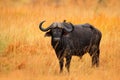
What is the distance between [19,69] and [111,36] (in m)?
3.96

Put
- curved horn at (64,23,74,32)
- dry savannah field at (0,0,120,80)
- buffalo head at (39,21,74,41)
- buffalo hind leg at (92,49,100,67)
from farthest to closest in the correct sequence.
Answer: buffalo hind leg at (92,49,100,67), curved horn at (64,23,74,32), dry savannah field at (0,0,120,80), buffalo head at (39,21,74,41)

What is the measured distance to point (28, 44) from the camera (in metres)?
14.3

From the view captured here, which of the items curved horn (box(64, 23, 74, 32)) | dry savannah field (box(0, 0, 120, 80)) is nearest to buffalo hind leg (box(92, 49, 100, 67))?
dry savannah field (box(0, 0, 120, 80))

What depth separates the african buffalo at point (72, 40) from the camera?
11.7 metres

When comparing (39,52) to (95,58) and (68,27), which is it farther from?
(68,27)

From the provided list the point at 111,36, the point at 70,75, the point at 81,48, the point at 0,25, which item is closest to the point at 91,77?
the point at 70,75

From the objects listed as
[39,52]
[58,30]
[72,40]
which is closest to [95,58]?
[72,40]

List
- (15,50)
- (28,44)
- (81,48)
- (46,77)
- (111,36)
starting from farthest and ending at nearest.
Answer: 1. (111,36)
2. (28,44)
3. (15,50)
4. (81,48)
5. (46,77)

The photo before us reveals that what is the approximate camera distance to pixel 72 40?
12250 mm

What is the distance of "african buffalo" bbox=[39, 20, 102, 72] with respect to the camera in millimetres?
11656

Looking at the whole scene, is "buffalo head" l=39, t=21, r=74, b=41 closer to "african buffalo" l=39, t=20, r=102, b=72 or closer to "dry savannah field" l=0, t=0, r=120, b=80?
"african buffalo" l=39, t=20, r=102, b=72

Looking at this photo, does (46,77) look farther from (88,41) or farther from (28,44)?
(28,44)

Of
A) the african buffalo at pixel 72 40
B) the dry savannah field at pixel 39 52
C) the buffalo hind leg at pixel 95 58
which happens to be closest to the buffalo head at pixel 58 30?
the african buffalo at pixel 72 40

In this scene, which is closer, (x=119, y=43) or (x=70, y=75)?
(x=70, y=75)
